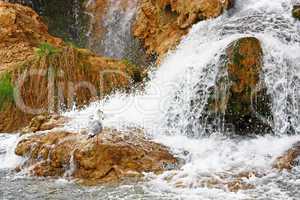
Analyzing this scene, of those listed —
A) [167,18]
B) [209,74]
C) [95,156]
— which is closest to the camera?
[95,156]

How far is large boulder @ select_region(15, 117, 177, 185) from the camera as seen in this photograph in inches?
281

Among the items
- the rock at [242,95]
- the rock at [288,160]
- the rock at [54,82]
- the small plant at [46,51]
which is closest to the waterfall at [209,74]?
the rock at [242,95]

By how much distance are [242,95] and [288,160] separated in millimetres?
1297

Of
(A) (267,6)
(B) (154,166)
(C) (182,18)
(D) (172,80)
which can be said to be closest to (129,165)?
(B) (154,166)

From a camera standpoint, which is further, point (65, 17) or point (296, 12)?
point (65, 17)

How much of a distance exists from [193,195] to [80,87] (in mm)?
4675

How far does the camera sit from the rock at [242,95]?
785 centimetres

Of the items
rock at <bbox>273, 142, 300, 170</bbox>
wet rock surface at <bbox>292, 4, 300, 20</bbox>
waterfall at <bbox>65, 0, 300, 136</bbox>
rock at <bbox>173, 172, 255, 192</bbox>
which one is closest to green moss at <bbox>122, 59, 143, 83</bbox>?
waterfall at <bbox>65, 0, 300, 136</bbox>

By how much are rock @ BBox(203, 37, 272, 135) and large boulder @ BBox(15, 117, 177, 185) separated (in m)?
0.99

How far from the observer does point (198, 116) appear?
8117mm

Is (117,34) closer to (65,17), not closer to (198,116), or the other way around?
(65,17)

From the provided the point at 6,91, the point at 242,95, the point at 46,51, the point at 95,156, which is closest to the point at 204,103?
the point at 242,95

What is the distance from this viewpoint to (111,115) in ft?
30.1

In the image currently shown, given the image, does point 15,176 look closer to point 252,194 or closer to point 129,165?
point 129,165
